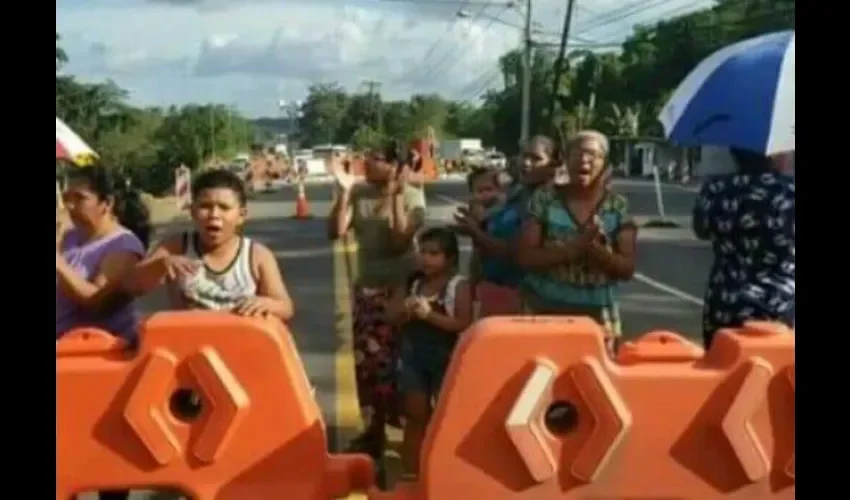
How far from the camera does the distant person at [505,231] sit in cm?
615

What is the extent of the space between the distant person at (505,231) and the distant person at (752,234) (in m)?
1.18

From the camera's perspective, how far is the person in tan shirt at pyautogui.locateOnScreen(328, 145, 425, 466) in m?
6.04

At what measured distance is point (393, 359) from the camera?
6086 mm

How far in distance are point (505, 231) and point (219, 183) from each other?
76.3 inches

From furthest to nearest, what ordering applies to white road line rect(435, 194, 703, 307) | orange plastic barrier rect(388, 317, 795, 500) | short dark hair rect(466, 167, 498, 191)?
white road line rect(435, 194, 703, 307) < short dark hair rect(466, 167, 498, 191) < orange plastic barrier rect(388, 317, 795, 500)

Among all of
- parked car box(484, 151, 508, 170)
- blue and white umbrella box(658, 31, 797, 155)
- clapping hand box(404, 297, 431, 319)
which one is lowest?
clapping hand box(404, 297, 431, 319)

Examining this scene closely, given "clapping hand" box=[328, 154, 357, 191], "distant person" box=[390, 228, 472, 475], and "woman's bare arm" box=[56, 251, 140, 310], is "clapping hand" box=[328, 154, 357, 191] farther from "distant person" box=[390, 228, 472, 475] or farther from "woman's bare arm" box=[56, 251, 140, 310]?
"woman's bare arm" box=[56, 251, 140, 310]

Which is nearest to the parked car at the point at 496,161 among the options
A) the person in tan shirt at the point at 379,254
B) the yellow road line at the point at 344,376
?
the yellow road line at the point at 344,376

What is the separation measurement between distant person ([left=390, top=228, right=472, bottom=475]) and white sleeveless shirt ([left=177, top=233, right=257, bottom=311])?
110 cm

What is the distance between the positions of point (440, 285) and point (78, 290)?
1534 mm

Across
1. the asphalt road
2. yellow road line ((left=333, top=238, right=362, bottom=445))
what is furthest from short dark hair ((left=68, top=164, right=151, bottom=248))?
yellow road line ((left=333, top=238, right=362, bottom=445))

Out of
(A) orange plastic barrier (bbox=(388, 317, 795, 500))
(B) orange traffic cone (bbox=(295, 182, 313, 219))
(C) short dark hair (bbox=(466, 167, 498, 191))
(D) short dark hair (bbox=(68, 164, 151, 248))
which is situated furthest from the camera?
(B) orange traffic cone (bbox=(295, 182, 313, 219))

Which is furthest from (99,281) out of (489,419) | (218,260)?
(489,419)
